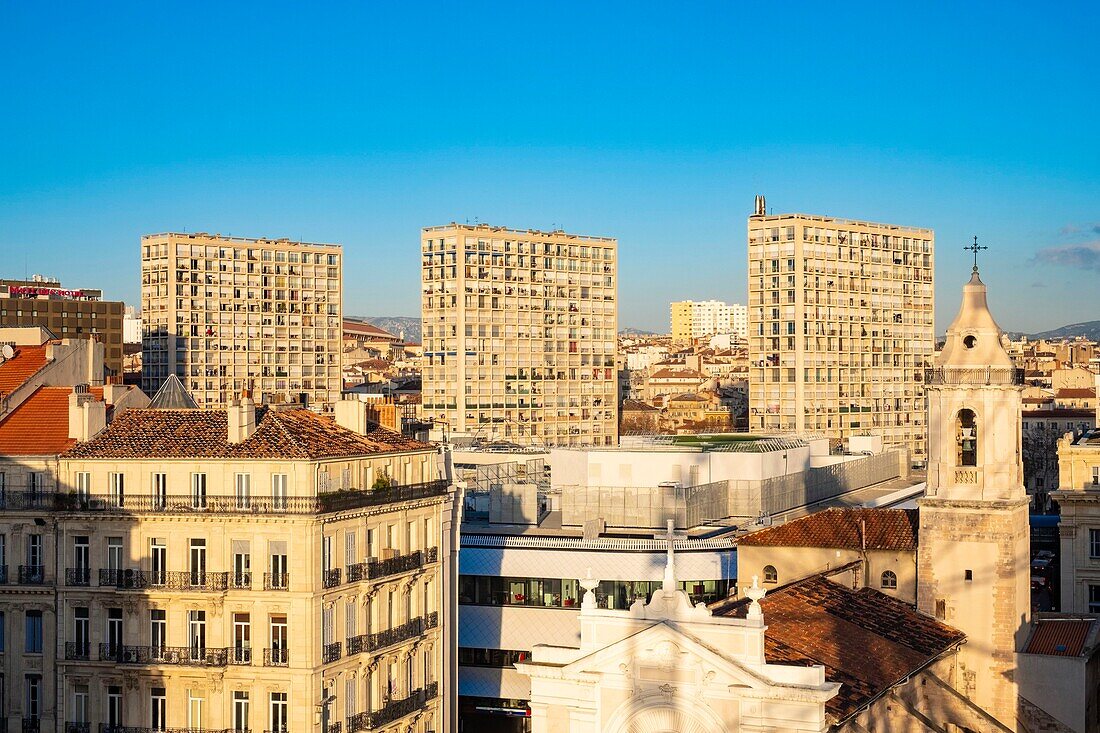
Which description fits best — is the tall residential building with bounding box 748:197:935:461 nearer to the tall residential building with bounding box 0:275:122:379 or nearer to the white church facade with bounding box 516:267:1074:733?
the tall residential building with bounding box 0:275:122:379

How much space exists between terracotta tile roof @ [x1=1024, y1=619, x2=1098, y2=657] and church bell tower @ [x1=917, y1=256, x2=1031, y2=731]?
52cm

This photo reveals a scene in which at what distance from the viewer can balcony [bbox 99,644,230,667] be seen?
4819 cm

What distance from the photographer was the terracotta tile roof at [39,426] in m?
51.4

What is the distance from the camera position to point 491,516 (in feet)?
231

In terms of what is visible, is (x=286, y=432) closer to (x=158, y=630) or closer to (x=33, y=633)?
(x=158, y=630)

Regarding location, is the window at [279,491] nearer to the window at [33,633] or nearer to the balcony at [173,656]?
the balcony at [173,656]

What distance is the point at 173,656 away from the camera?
159 ft

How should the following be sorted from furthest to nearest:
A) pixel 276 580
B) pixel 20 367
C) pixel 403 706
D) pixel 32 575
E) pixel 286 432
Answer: pixel 20 367, pixel 403 706, pixel 286 432, pixel 32 575, pixel 276 580

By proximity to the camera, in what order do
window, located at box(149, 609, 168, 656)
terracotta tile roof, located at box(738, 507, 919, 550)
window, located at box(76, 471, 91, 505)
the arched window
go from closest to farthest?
window, located at box(149, 609, 168, 656), the arched window, window, located at box(76, 471, 91, 505), terracotta tile roof, located at box(738, 507, 919, 550)

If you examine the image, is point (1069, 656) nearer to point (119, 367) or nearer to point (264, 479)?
point (264, 479)

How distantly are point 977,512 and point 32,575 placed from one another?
28058 millimetres

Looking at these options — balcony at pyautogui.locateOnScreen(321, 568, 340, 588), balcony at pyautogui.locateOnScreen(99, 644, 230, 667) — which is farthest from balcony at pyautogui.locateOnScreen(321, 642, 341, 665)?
balcony at pyautogui.locateOnScreen(99, 644, 230, 667)

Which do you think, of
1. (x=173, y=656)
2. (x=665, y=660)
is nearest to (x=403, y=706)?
(x=173, y=656)

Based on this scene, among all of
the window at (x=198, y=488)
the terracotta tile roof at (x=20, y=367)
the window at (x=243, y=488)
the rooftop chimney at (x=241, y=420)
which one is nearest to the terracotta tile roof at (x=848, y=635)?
the window at (x=243, y=488)
